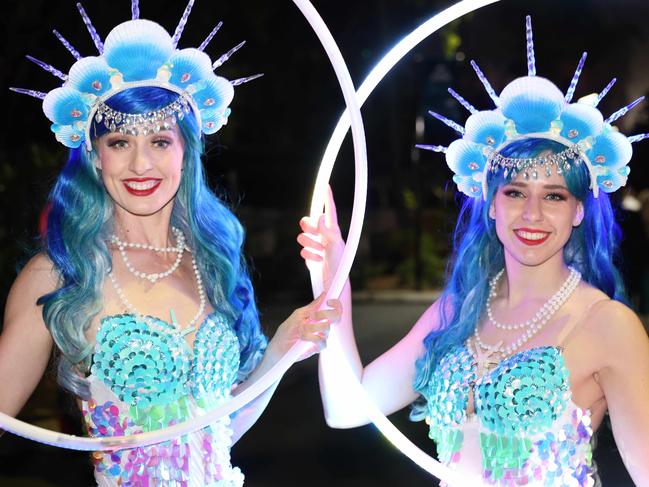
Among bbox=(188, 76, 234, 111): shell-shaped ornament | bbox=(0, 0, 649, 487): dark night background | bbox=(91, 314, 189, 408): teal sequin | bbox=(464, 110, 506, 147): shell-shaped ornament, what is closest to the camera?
bbox=(91, 314, 189, 408): teal sequin

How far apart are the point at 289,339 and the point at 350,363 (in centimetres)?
23

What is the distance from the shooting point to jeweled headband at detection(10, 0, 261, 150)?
331cm

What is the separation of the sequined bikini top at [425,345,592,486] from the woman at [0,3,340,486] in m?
0.54

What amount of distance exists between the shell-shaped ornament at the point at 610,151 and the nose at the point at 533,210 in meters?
0.23

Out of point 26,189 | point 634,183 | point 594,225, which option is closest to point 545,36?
point 634,183

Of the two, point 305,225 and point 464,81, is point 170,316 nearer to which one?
point 305,225

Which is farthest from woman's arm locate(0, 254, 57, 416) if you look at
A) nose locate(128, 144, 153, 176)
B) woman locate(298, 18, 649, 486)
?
woman locate(298, 18, 649, 486)

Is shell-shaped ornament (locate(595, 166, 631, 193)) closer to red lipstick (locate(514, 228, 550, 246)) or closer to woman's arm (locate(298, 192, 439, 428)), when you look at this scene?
red lipstick (locate(514, 228, 550, 246))

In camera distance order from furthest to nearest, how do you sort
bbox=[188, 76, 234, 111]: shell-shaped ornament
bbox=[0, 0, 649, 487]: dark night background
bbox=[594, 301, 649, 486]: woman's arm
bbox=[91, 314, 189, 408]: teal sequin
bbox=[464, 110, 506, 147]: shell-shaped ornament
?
bbox=[0, 0, 649, 487]: dark night background
bbox=[188, 76, 234, 111]: shell-shaped ornament
bbox=[464, 110, 506, 147]: shell-shaped ornament
bbox=[91, 314, 189, 408]: teal sequin
bbox=[594, 301, 649, 486]: woman's arm

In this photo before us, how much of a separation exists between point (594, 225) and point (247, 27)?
9.01 meters

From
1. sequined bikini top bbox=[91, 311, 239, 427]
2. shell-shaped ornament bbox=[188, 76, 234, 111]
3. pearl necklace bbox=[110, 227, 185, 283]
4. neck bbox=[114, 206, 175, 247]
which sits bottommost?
sequined bikini top bbox=[91, 311, 239, 427]

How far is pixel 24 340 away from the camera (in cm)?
319

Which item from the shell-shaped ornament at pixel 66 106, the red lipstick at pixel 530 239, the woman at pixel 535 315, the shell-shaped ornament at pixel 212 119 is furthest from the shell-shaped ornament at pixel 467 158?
the shell-shaped ornament at pixel 66 106

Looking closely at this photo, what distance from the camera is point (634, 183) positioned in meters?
13.9
